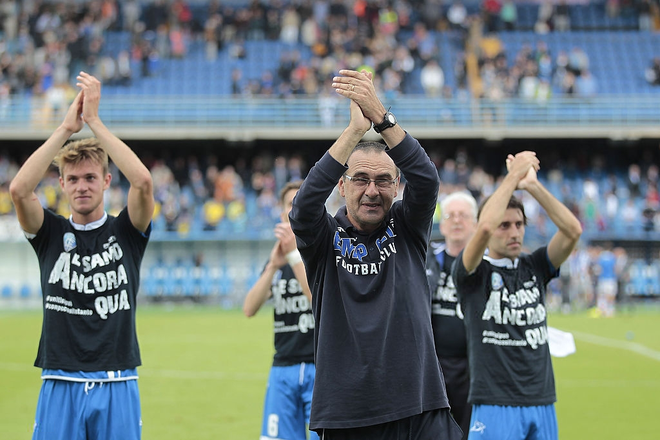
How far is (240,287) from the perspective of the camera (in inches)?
1115

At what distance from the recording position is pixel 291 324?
21.1 ft

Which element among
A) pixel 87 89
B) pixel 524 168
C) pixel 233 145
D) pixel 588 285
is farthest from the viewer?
pixel 233 145

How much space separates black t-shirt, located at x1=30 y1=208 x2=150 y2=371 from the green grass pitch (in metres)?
4.12

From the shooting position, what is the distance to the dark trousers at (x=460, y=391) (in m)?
5.89

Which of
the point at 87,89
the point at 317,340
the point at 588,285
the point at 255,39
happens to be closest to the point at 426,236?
the point at 317,340

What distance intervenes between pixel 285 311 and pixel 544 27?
1401 inches

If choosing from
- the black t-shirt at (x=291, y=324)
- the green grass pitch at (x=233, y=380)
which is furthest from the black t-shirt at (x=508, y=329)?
the green grass pitch at (x=233, y=380)

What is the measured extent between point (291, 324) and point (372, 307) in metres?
2.63

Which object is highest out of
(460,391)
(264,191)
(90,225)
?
(264,191)

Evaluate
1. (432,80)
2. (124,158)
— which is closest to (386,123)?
(124,158)

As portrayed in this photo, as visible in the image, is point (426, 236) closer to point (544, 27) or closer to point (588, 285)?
point (588, 285)

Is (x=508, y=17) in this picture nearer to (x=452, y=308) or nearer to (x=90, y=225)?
(x=452, y=308)

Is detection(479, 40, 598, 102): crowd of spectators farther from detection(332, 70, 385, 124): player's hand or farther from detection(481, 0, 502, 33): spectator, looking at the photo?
detection(332, 70, 385, 124): player's hand

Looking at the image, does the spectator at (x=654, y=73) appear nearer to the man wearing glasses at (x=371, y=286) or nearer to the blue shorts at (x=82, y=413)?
the man wearing glasses at (x=371, y=286)
